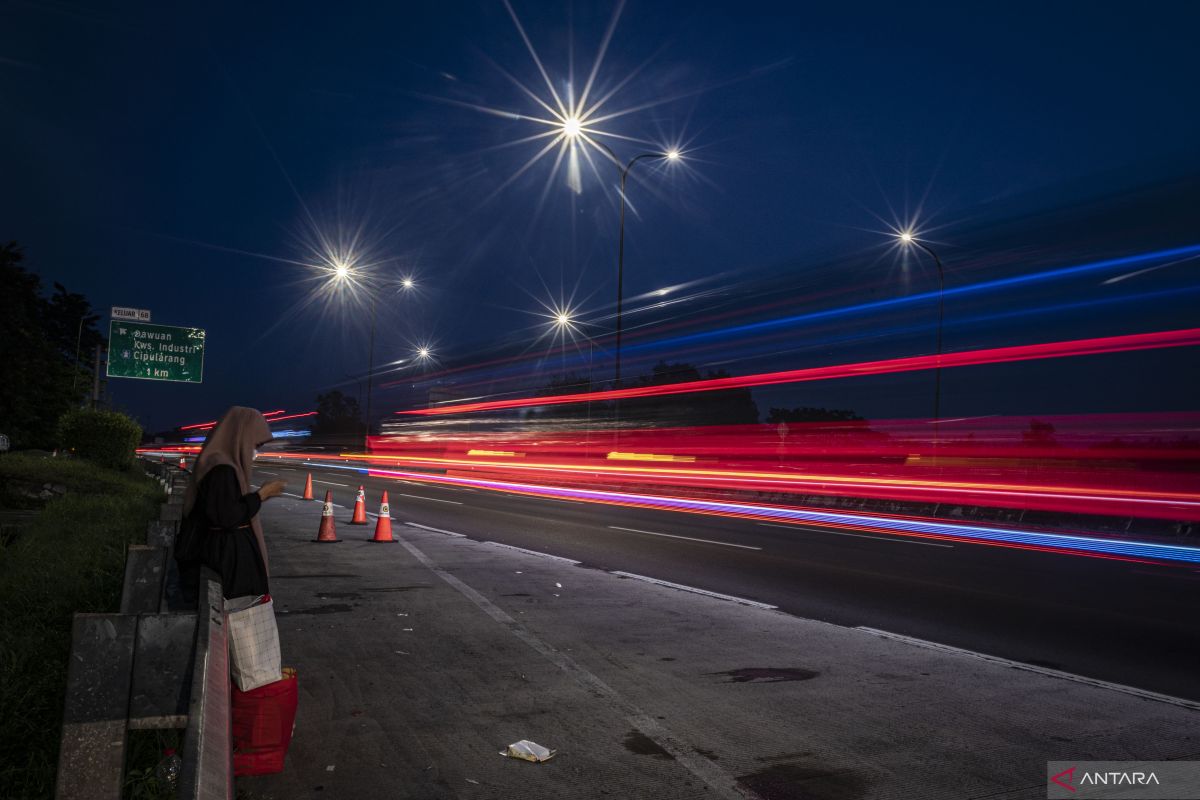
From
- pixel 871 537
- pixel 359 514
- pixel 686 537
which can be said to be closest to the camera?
pixel 686 537

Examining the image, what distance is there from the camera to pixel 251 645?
427cm

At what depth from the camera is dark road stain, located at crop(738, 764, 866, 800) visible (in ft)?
13.7

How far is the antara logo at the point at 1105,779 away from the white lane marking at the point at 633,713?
166cm

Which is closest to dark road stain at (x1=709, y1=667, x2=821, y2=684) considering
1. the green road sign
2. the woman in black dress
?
the woman in black dress

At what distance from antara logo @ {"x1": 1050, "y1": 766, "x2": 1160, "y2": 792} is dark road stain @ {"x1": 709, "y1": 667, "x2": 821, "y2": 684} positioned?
2055 millimetres

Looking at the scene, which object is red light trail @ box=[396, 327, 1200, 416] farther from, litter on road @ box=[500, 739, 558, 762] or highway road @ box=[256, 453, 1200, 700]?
litter on road @ box=[500, 739, 558, 762]

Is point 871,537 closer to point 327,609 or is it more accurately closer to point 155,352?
point 327,609

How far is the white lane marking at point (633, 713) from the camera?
4.33m

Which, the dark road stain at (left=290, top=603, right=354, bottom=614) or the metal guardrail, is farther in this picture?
the dark road stain at (left=290, top=603, right=354, bottom=614)

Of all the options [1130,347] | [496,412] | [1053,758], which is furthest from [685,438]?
[1053,758]

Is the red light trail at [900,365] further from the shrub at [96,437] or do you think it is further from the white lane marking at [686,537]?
the shrub at [96,437]

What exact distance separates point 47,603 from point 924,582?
981cm

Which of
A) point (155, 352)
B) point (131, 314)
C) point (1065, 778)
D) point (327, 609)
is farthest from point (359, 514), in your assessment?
point (155, 352)

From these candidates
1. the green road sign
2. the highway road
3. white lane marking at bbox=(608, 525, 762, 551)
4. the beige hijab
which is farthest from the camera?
the green road sign
